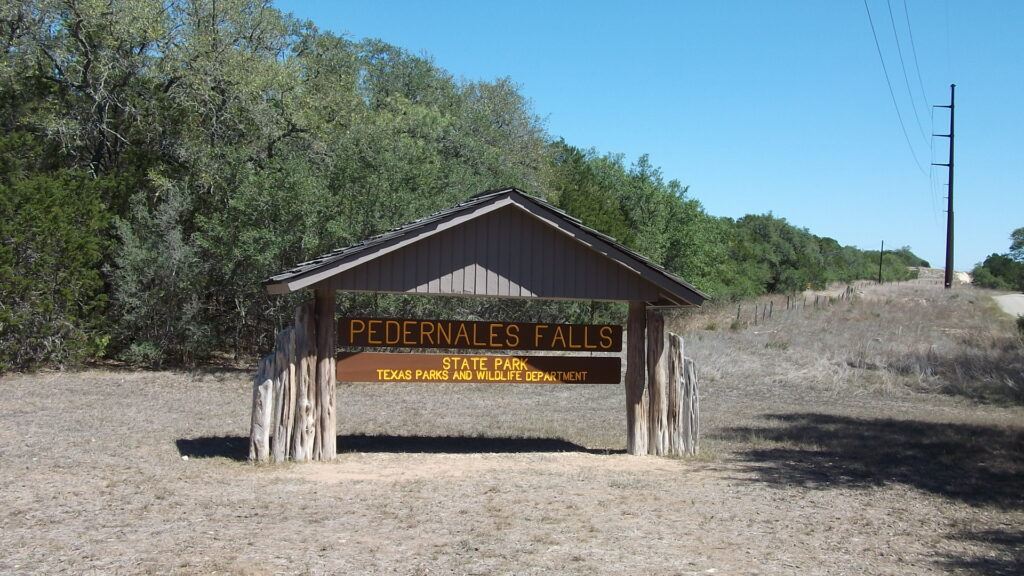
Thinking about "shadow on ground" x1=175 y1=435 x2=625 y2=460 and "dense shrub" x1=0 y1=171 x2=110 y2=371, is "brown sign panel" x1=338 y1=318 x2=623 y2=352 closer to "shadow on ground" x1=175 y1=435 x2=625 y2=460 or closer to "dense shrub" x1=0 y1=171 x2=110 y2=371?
"shadow on ground" x1=175 y1=435 x2=625 y2=460

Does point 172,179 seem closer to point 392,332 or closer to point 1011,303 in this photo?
point 392,332

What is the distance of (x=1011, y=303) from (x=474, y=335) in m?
36.0

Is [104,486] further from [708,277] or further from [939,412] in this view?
[708,277]

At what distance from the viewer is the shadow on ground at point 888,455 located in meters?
10.6

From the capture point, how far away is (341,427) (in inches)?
584

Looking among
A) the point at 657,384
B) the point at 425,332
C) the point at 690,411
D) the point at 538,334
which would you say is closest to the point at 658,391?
the point at 657,384

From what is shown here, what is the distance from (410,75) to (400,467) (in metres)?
32.4

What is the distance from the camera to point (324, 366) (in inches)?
440

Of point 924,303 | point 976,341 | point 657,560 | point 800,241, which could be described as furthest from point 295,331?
point 800,241

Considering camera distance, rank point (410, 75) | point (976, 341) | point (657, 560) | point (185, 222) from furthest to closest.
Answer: point (410, 75) < point (976, 341) < point (185, 222) < point (657, 560)

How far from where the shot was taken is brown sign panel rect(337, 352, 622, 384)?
11383 mm

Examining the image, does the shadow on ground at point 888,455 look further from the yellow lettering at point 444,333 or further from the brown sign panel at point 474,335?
the yellow lettering at point 444,333

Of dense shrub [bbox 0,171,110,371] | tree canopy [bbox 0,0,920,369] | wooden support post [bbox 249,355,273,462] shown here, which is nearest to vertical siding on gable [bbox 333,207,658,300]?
wooden support post [bbox 249,355,273,462]

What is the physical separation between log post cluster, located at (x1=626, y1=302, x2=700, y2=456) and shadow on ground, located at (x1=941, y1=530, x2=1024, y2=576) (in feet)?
13.7
